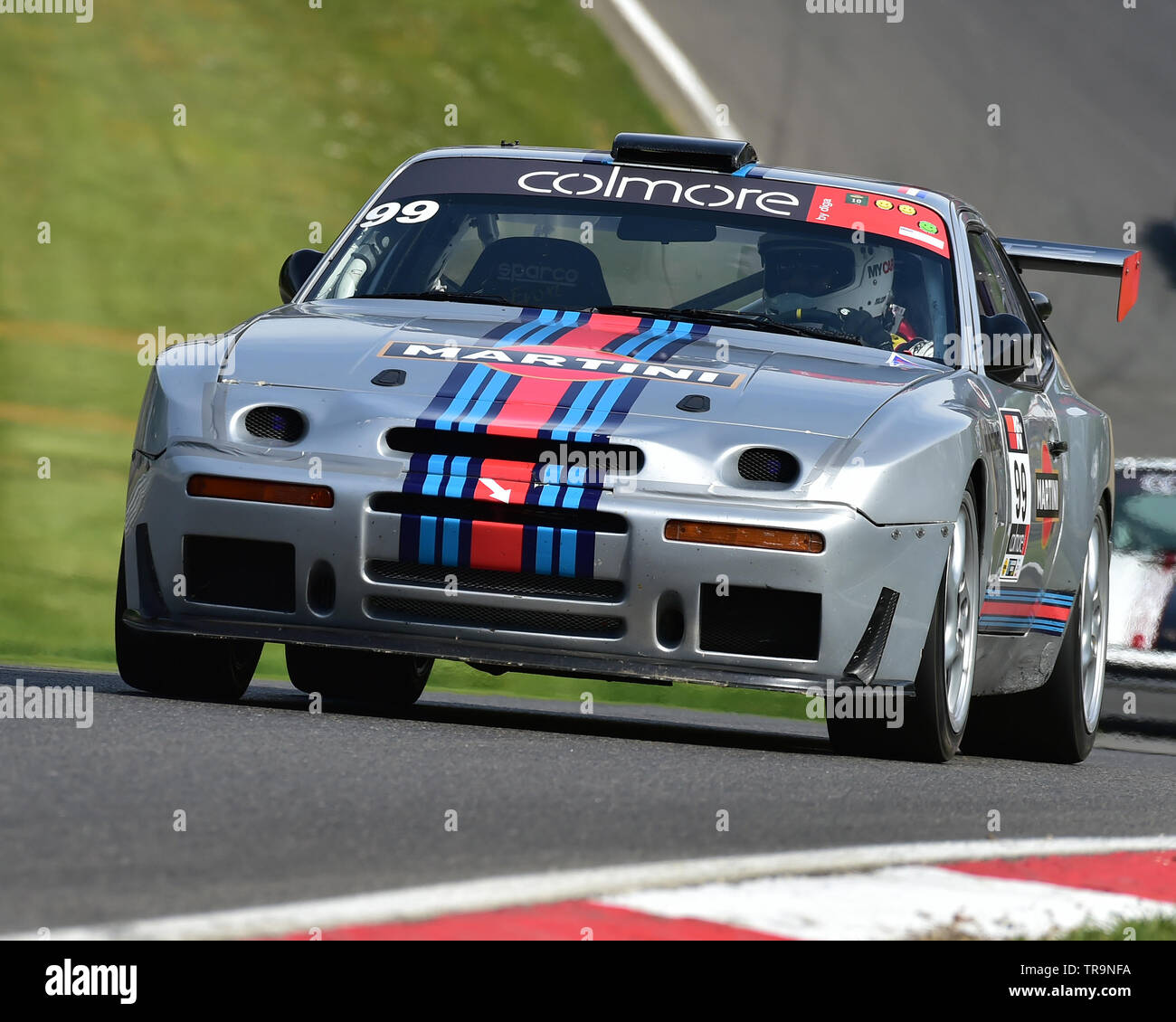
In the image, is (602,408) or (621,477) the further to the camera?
(602,408)

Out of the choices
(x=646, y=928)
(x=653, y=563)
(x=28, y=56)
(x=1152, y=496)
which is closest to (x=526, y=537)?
(x=653, y=563)

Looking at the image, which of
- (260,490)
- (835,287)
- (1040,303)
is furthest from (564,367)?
(1040,303)

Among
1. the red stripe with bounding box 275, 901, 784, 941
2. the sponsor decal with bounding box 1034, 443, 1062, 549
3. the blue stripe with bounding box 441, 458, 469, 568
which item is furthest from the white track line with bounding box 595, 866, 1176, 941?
the sponsor decal with bounding box 1034, 443, 1062, 549

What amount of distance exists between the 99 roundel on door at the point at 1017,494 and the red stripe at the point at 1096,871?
2208 millimetres

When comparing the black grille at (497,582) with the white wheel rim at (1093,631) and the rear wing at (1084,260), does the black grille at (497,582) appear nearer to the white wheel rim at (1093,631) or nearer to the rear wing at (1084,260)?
the white wheel rim at (1093,631)

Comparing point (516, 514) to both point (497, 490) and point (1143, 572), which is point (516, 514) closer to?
point (497, 490)

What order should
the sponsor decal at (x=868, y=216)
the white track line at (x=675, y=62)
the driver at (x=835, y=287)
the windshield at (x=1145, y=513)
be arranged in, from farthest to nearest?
the white track line at (x=675, y=62) < the windshield at (x=1145, y=513) < the sponsor decal at (x=868, y=216) < the driver at (x=835, y=287)

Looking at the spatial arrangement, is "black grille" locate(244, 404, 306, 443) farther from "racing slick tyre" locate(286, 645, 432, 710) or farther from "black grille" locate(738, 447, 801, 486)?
"racing slick tyre" locate(286, 645, 432, 710)

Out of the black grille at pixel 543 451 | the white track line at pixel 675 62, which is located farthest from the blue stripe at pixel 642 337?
the white track line at pixel 675 62

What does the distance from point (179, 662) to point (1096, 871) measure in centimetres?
289

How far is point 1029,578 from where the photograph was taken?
749cm

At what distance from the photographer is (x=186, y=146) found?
20.4 m

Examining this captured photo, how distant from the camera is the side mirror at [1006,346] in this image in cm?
712
